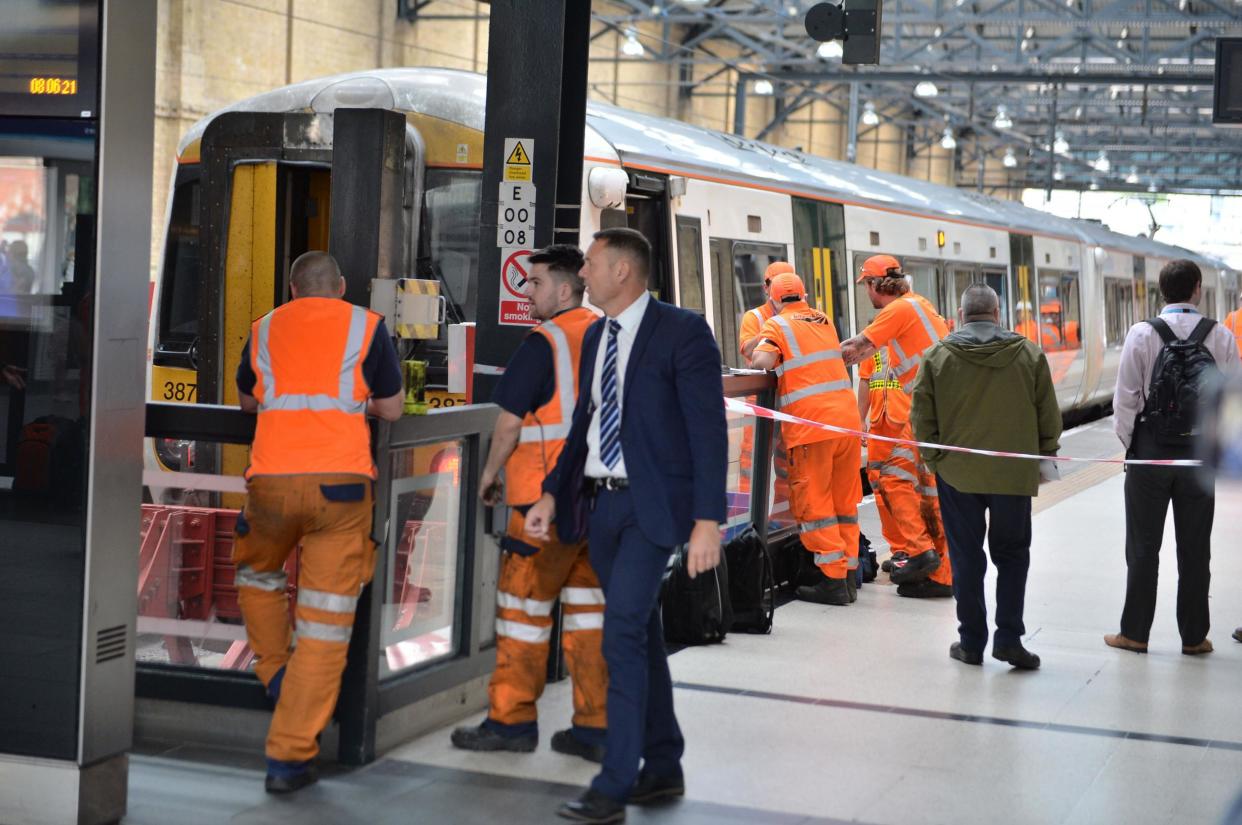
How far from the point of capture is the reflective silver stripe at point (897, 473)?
9617 millimetres

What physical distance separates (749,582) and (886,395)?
2072 millimetres

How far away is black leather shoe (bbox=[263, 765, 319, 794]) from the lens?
17.3 ft

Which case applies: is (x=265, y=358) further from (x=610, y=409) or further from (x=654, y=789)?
(x=654, y=789)

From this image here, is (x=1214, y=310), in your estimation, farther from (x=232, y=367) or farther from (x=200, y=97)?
(x=232, y=367)

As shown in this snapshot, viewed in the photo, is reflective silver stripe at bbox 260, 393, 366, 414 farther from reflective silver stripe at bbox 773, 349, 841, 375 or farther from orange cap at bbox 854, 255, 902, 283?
orange cap at bbox 854, 255, 902, 283

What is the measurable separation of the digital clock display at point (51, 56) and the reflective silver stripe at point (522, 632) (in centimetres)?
218

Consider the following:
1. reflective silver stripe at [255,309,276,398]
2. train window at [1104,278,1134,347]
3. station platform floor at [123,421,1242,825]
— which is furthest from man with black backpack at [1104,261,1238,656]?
train window at [1104,278,1134,347]

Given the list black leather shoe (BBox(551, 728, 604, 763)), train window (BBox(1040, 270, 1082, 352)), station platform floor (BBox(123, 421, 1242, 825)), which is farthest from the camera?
train window (BBox(1040, 270, 1082, 352))

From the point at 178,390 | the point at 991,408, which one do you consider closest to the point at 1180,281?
the point at 991,408

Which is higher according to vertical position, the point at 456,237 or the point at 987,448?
the point at 456,237

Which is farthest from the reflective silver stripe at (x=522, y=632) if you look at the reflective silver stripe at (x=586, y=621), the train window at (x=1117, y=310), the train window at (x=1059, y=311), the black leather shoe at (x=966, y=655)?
the train window at (x=1117, y=310)

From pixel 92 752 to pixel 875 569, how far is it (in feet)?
19.7

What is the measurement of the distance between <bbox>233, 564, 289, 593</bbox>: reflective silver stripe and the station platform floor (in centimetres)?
60

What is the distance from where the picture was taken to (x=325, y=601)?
5348 millimetres
